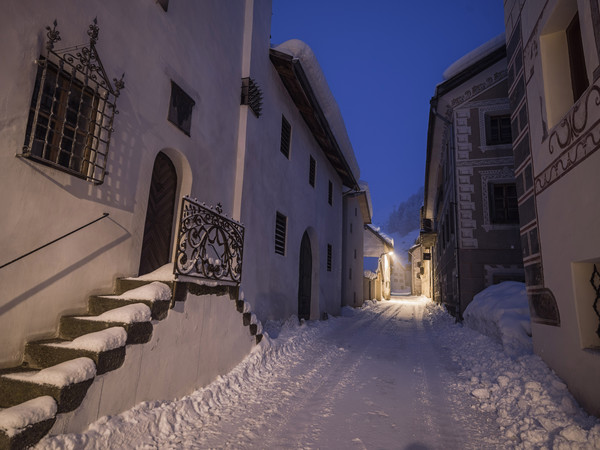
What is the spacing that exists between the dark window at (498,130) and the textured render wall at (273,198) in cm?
628

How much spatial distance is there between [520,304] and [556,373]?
3.06m

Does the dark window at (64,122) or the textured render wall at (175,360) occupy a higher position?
the dark window at (64,122)

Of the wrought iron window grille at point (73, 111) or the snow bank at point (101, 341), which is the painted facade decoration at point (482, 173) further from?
the wrought iron window grille at point (73, 111)

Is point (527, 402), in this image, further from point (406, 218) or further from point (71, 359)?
point (406, 218)

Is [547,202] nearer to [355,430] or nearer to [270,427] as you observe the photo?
[355,430]

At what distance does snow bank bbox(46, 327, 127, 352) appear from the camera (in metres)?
3.04

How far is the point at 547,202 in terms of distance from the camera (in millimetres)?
4871

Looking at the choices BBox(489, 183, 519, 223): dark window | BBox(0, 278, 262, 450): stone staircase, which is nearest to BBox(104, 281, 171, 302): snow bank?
BBox(0, 278, 262, 450): stone staircase

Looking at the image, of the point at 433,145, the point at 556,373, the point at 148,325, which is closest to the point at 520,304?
the point at 556,373

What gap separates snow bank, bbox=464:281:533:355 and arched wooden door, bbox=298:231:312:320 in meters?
5.25

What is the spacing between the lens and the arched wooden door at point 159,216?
5672 millimetres

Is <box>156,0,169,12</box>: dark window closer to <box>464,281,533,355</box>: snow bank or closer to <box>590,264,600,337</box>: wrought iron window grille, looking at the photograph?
<box>590,264,600,337</box>: wrought iron window grille

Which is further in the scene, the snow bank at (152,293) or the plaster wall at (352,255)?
the plaster wall at (352,255)

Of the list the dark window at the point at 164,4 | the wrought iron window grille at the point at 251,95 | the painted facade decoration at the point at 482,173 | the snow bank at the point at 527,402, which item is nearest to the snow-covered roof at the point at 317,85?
the wrought iron window grille at the point at 251,95
